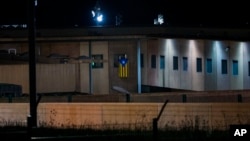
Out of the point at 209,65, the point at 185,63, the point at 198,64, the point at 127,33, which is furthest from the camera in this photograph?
the point at 127,33

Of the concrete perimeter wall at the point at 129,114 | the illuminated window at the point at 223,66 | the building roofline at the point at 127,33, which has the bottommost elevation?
the concrete perimeter wall at the point at 129,114

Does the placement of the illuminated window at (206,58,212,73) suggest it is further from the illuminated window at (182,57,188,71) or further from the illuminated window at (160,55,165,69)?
the illuminated window at (160,55,165,69)

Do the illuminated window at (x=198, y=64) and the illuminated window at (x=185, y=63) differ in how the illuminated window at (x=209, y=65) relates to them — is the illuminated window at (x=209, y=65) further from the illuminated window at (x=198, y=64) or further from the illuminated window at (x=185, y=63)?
the illuminated window at (x=185, y=63)

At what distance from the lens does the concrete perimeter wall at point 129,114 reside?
16.1 m

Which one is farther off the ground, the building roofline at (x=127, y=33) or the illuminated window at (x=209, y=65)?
the building roofline at (x=127, y=33)

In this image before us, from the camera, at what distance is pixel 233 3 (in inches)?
2354

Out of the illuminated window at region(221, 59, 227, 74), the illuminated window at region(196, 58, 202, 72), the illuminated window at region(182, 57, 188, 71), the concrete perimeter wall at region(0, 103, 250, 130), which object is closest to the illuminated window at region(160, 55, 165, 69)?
the illuminated window at region(182, 57, 188, 71)

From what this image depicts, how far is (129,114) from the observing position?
57.4 ft

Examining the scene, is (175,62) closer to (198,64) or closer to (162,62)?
(162,62)

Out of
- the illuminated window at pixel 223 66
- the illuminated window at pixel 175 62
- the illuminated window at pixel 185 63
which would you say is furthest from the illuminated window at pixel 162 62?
the illuminated window at pixel 223 66

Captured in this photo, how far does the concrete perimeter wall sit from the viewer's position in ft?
53.0

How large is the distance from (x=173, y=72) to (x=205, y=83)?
328 centimetres

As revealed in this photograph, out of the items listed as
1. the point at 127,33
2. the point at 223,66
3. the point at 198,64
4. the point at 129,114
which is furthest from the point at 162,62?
the point at 129,114

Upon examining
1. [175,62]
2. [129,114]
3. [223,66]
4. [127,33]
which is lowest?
[129,114]
